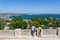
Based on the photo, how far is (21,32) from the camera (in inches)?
516

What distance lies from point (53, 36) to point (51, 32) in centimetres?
41

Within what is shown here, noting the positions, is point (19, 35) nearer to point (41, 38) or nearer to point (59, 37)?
point (41, 38)


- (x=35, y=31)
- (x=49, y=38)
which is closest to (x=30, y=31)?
(x=35, y=31)

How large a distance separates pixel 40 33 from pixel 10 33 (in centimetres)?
216

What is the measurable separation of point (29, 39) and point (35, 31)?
2.46 feet

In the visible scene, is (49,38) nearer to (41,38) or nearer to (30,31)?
(41,38)

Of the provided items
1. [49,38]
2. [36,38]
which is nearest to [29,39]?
[36,38]

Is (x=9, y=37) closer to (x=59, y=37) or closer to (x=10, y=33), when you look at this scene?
(x=10, y=33)

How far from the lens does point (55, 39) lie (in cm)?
1278

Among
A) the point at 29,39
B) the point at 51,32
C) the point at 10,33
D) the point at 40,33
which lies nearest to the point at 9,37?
the point at 10,33

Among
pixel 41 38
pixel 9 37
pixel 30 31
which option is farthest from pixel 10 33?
pixel 41 38

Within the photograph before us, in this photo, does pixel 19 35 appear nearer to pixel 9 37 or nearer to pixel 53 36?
pixel 9 37

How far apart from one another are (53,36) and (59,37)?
1.44 feet

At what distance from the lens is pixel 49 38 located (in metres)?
12.9
